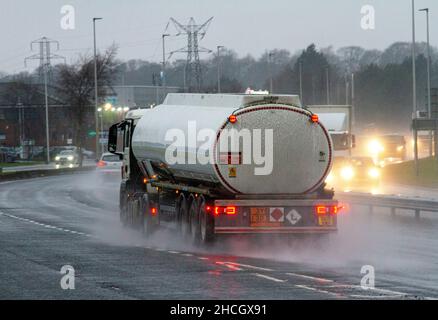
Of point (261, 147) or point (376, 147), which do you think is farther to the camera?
point (376, 147)

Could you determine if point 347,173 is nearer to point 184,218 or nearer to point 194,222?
point 184,218

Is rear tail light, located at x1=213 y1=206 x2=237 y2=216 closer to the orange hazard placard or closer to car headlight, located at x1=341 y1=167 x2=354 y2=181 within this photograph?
the orange hazard placard

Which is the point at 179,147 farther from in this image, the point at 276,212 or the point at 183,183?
the point at 276,212

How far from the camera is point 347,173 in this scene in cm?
5106

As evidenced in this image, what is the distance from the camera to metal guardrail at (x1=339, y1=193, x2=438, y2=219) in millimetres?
31344

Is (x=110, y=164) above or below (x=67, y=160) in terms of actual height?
above

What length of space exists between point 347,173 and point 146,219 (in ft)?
76.7

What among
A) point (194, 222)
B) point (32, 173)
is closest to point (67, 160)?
point (32, 173)

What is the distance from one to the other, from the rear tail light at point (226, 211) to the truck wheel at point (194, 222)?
44.2 inches

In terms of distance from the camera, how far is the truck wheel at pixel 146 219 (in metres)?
28.4

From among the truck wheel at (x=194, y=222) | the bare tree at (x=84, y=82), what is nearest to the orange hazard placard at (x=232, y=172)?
the truck wheel at (x=194, y=222)

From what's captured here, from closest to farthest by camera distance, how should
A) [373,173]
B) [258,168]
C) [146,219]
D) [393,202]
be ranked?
[258,168] → [146,219] → [393,202] → [373,173]

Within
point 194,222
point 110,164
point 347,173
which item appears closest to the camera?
point 194,222

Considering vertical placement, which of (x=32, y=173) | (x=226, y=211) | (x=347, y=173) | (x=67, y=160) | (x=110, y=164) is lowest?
(x=32, y=173)
